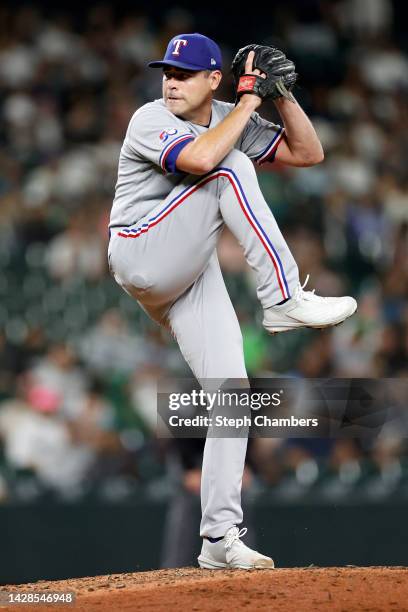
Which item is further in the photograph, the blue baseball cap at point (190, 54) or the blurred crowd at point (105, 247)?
the blurred crowd at point (105, 247)

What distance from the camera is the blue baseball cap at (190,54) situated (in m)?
3.39

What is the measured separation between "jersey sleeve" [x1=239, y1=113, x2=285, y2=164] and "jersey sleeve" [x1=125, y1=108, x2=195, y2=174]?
37cm

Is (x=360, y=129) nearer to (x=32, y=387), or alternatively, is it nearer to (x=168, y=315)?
(x=32, y=387)

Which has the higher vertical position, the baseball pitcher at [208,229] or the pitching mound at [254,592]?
the baseball pitcher at [208,229]

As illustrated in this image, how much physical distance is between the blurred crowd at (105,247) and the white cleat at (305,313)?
5.83ft

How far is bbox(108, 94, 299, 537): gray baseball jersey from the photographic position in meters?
3.25

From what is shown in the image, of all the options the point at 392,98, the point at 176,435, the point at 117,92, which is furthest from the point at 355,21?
the point at 176,435

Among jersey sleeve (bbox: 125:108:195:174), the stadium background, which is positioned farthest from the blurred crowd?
jersey sleeve (bbox: 125:108:195:174)

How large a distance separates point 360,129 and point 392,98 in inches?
18.5

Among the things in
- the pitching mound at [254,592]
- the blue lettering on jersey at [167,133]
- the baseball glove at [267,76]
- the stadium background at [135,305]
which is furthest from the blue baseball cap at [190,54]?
the stadium background at [135,305]

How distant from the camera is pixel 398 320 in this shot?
265 inches

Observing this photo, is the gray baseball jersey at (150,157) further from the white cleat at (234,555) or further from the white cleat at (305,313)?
the white cleat at (234,555)

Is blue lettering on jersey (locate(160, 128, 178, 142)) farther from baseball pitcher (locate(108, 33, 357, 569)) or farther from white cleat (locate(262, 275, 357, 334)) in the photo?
white cleat (locate(262, 275, 357, 334))

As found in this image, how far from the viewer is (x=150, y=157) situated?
3.30 metres
